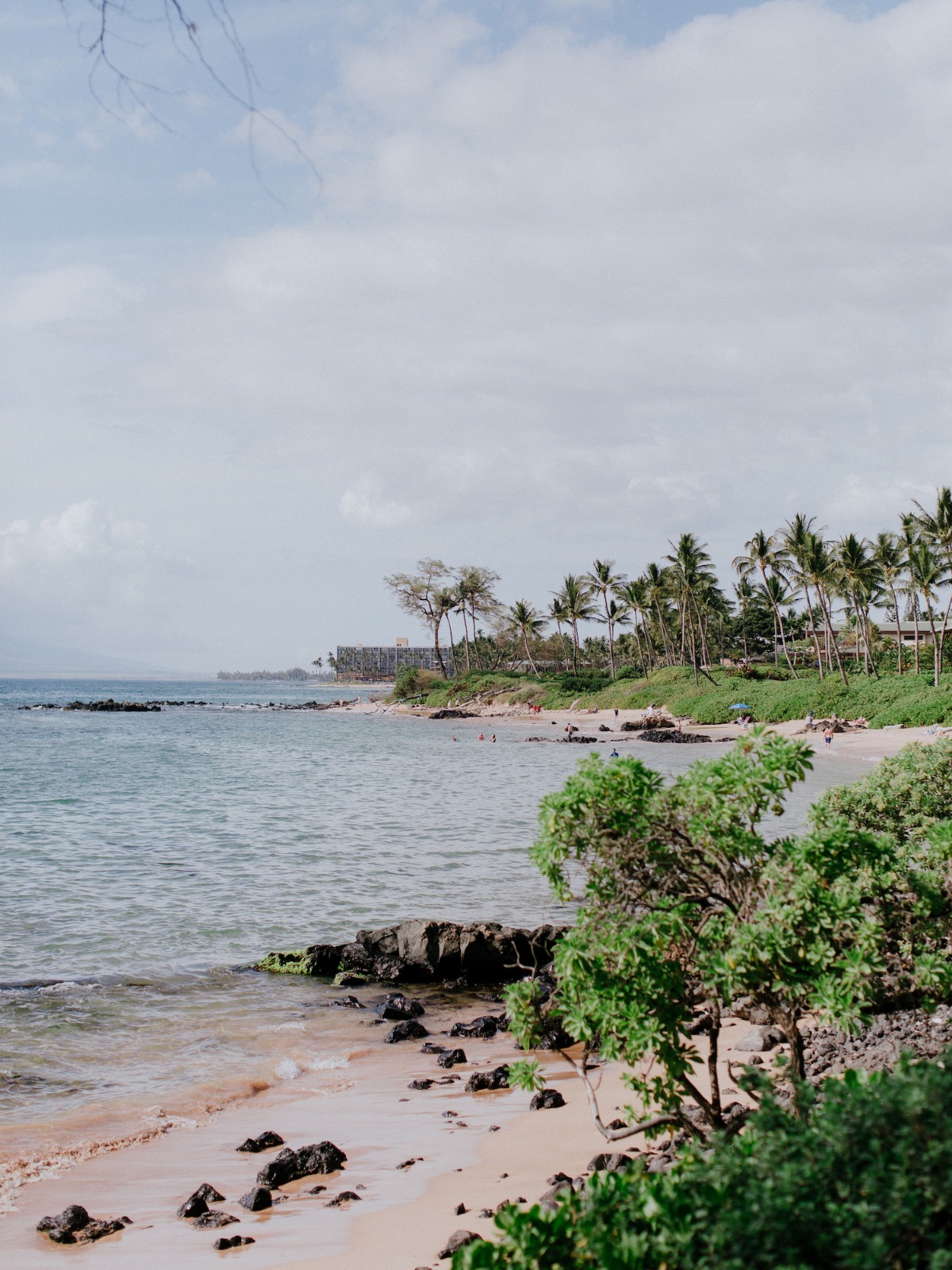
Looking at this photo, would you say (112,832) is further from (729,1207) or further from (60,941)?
(729,1207)

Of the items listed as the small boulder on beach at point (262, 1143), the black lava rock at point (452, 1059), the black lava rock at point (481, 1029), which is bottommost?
the black lava rock at point (481, 1029)

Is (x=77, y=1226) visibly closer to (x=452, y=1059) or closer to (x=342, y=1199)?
(x=342, y=1199)

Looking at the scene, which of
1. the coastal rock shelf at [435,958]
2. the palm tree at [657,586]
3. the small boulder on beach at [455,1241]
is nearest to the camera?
the small boulder on beach at [455,1241]

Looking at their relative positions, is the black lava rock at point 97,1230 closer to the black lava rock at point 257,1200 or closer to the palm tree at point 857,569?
the black lava rock at point 257,1200

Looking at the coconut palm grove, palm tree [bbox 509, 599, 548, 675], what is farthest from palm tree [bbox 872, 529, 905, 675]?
palm tree [bbox 509, 599, 548, 675]

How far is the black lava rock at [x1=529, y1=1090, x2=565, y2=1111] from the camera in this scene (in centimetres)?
864

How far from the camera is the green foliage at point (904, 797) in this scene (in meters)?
9.67

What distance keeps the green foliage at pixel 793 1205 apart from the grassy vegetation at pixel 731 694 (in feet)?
150

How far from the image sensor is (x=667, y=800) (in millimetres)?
5875

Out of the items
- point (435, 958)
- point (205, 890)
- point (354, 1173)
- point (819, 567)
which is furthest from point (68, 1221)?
point (819, 567)

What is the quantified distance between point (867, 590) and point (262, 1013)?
200ft

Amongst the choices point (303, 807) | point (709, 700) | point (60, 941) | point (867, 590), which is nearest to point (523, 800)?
point (303, 807)

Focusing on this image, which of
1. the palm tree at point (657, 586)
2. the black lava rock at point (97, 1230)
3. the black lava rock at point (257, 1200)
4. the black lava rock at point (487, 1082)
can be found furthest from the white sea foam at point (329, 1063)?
the palm tree at point (657, 586)

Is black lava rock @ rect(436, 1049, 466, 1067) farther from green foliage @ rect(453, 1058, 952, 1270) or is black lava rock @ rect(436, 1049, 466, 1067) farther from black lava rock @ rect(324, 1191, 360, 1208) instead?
green foliage @ rect(453, 1058, 952, 1270)
